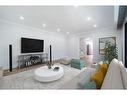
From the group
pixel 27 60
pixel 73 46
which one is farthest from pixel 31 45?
pixel 73 46

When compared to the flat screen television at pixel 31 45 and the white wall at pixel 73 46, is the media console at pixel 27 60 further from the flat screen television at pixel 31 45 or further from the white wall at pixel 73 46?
the white wall at pixel 73 46

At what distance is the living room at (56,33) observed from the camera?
254 cm

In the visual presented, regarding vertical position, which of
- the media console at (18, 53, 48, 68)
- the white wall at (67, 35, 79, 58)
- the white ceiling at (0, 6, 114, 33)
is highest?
the white ceiling at (0, 6, 114, 33)

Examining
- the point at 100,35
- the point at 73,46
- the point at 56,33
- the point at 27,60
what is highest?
the point at 56,33

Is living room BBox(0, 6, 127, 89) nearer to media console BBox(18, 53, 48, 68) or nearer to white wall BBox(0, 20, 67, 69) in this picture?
white wall BBox(0, 20, 67, 69)

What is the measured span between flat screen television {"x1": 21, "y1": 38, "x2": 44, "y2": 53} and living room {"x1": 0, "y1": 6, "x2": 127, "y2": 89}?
0.48 feet

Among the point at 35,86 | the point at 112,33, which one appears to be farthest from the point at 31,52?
the point at 112,33

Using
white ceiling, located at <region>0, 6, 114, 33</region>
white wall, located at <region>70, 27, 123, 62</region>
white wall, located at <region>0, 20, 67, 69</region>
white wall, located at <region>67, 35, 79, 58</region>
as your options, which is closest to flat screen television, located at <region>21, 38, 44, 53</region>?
white wall, located at <region>0, 20, 67, 69</region>

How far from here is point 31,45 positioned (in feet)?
15.2

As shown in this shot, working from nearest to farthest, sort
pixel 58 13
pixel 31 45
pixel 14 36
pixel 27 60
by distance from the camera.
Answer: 1. pixel 58 13
2. pixel 14 36
3. pixel 27 60
4. pixel 31 45

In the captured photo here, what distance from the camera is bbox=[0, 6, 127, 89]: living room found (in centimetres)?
254

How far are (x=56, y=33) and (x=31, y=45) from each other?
257 centimetres

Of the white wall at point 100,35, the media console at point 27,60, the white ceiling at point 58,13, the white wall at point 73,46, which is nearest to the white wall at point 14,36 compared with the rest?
the media console at point 27,60

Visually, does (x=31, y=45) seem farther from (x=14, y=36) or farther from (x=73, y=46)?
(x=73, y=46)
